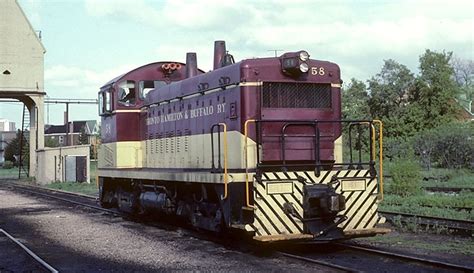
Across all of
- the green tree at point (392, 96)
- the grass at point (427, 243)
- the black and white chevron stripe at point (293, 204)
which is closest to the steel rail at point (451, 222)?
the grass at point (427, 243)

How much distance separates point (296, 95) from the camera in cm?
1004

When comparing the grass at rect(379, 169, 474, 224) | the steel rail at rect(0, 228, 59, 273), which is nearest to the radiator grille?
the steel rail at rect(0, 228, 59, 273)

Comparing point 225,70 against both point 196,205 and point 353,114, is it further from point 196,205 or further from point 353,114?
point 353,114

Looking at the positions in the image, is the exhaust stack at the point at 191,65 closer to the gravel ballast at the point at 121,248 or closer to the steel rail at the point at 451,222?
the gravel ballast at the point at 121,248

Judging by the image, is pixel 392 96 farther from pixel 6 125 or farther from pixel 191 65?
pixel 6 125

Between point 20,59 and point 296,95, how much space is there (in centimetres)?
3350

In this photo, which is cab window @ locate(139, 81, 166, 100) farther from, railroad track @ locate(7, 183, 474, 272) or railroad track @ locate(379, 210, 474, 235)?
railroad track @ locate(7, 183, 474, 272)

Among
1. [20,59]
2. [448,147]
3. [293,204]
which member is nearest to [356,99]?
[448,147]

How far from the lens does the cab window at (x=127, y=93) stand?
558 inches

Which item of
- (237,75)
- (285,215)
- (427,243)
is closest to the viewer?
(285,215)

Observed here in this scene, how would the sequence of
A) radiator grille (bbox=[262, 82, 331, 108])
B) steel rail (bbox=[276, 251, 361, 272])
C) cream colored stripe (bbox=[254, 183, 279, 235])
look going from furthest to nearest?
1. radiator grille (bbox=[262, 82, 331, 108])
2. cream colored stripe (bbox=[254, 183, 279, 235])
3. steel rail (bbox=[276, 251, 361, 272])

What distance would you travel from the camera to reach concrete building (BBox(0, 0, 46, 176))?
129 feet

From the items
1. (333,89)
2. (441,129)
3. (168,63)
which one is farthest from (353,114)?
(333,89)

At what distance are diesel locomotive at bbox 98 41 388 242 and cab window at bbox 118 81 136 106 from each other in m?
1.77
